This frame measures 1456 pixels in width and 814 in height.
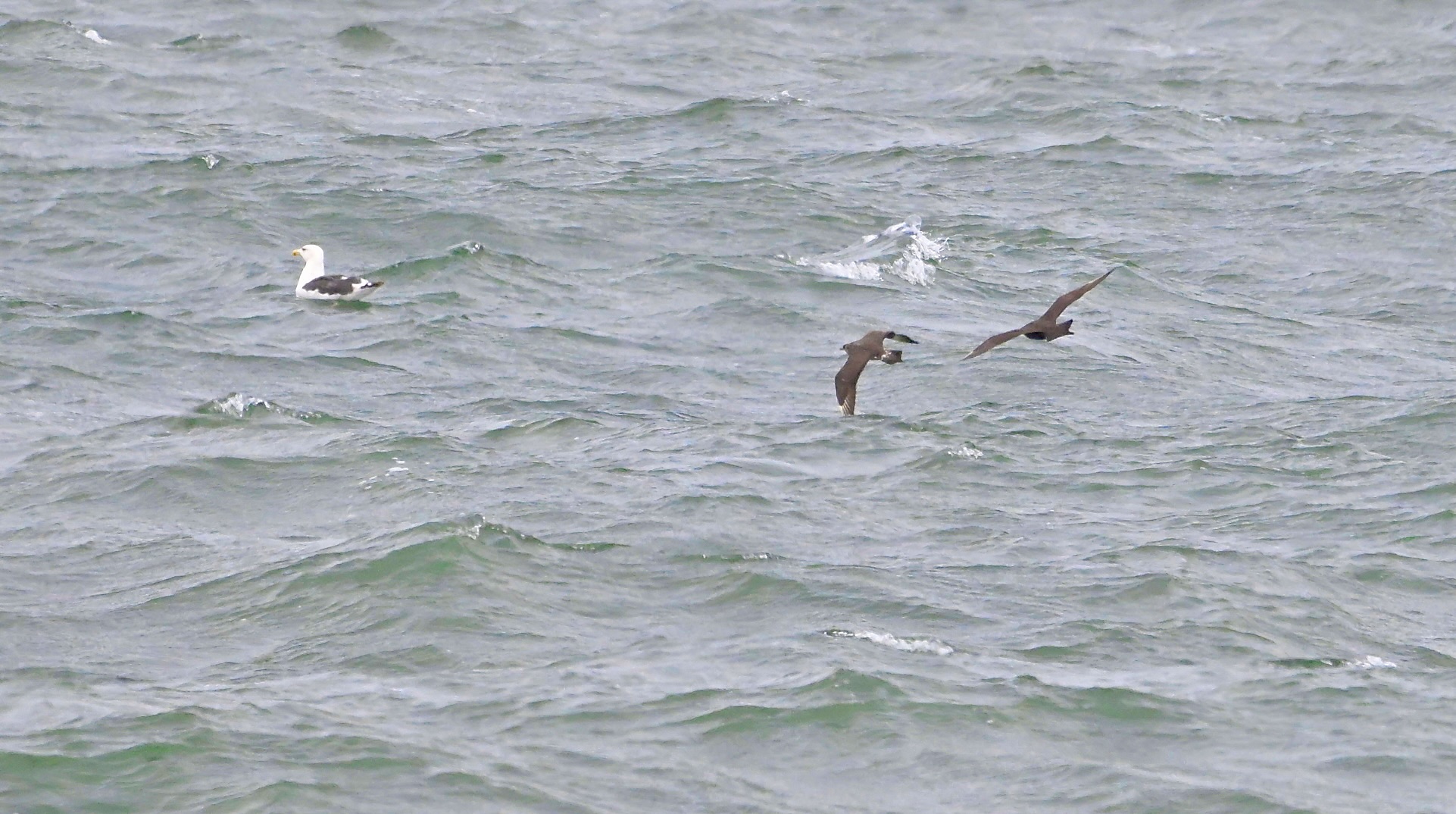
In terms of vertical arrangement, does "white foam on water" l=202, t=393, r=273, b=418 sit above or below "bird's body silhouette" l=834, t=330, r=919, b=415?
below

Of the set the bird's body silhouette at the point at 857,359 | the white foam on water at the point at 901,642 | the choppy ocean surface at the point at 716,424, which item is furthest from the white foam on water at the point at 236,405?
the white foam on water at the point at 901,642

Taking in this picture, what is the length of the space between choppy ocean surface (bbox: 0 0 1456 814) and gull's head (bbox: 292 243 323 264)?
551mm

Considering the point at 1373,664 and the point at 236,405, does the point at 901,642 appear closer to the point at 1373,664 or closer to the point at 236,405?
the point at 1373,664

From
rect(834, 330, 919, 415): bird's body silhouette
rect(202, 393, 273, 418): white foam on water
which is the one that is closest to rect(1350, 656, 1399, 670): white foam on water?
rect(834, 330, 919, 415): bird's body silhouette

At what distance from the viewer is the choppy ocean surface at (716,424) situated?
1039 centimetres

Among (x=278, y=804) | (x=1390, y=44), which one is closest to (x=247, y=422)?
(x=278, y=804)

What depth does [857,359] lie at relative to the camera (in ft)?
42.8

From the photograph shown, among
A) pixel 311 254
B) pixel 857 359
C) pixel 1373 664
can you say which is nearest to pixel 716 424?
pixel 857 359

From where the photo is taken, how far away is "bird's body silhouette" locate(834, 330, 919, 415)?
12.8 m

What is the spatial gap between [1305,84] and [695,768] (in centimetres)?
1638

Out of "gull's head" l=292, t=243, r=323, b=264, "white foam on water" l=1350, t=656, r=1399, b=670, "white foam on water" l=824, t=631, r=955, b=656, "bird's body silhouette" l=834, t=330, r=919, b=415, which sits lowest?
"white foam on water" l=824, t=631, r=955, b=656

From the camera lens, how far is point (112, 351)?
15.9 metres

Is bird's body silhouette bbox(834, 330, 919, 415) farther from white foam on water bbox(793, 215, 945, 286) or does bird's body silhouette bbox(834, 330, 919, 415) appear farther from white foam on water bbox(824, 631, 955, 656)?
white foam on water bbox(793, 215, 945, 286)

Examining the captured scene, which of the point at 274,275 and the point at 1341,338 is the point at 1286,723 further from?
the point at 274,275
